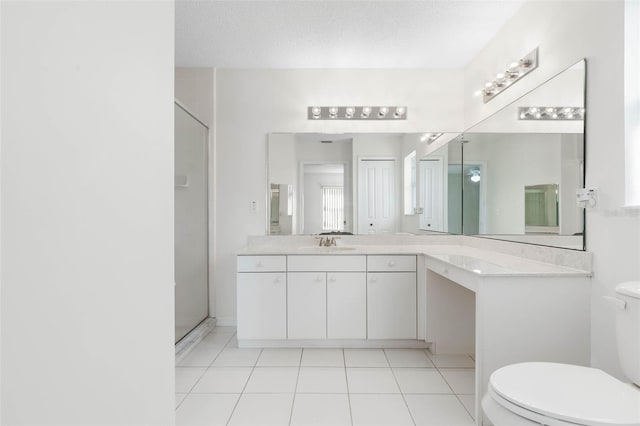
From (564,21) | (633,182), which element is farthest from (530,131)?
(633,182)

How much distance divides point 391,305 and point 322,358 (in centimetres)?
66

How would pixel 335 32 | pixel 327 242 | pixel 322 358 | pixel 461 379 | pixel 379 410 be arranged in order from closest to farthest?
pixel 379 410, pixel 461 379, pixel 322 358, pixel 335 32, pixel 327 242

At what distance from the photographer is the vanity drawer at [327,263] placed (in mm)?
2639

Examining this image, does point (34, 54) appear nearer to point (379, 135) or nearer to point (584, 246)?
point (584, 246)

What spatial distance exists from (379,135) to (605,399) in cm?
255

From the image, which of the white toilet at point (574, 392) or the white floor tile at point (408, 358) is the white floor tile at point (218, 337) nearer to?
the white floor tile at point (408, 358)

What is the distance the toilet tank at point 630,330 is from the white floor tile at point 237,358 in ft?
6.68

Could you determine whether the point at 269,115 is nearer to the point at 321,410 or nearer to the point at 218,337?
the point at 218,337

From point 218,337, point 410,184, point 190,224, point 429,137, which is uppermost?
point 429,137

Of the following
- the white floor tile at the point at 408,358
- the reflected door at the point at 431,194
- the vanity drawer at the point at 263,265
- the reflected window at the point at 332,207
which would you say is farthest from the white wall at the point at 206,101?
the reflected door at the point at 431,194

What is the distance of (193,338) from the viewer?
2.66 m

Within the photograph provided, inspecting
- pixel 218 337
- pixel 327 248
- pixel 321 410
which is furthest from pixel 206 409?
pixel 327 248

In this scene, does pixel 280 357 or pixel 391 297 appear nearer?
pixel 280 357

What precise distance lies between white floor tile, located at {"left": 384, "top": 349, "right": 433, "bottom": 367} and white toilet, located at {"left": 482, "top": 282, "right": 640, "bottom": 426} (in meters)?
1.24
